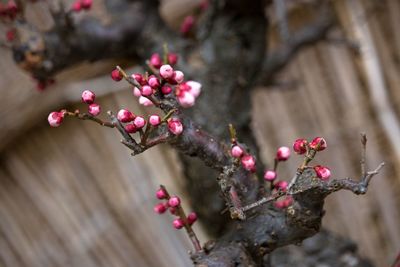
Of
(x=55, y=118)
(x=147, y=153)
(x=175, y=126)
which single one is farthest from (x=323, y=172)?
(x=147, y=153)

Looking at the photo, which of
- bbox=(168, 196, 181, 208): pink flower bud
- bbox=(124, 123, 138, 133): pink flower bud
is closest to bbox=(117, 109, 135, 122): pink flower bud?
bbox=(124, 123, 138, 133): pink flower bud

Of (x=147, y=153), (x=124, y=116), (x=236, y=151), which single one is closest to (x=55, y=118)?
(x=124, y=116)

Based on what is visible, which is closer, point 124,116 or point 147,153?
point 124,116

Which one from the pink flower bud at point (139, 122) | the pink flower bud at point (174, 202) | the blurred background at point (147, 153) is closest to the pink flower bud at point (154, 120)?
the pink flower bud at point (139, 122)

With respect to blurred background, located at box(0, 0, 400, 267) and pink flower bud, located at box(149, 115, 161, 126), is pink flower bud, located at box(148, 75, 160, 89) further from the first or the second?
blurred background, located at box(0, 0, 400, 267)

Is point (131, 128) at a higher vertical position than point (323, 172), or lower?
higher

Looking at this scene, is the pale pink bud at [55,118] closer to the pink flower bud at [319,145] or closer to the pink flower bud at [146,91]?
the pink flower bud at [146,91]

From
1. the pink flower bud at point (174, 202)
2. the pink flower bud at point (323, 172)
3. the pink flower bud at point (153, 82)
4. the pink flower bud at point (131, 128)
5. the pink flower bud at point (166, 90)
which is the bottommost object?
the pink flower bud at point (323, 172)

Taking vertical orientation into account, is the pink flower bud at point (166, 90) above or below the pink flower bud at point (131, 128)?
above

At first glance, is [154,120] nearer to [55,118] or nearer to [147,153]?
[55,118]
